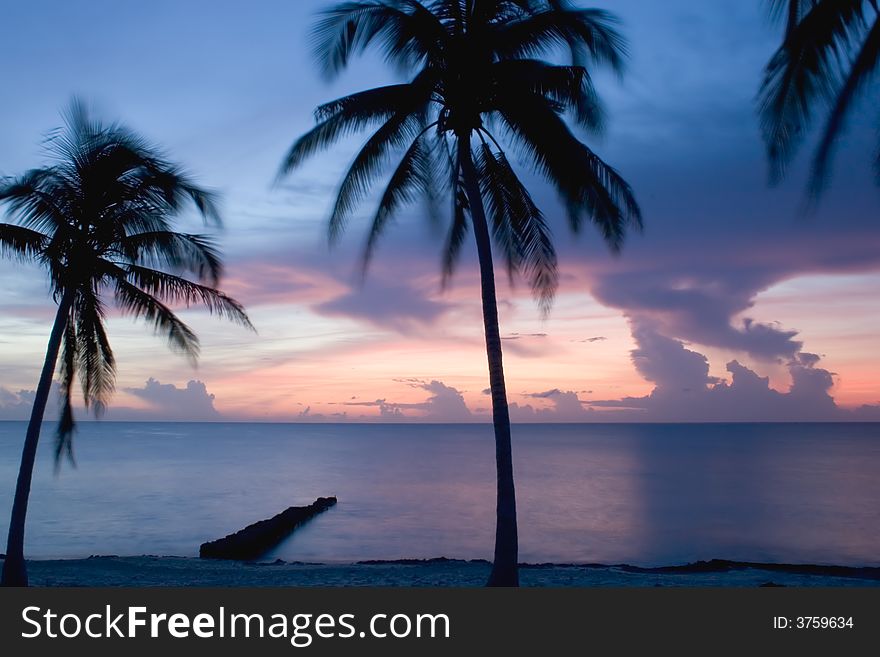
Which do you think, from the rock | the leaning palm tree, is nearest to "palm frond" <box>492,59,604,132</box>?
the leaning palm tree

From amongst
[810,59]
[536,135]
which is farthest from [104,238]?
[810,59]

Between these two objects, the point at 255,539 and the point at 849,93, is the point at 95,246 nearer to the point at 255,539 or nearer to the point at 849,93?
the point at 849,93

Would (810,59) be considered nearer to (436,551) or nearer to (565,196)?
(565,196)

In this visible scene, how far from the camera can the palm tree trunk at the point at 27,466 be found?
1142cm

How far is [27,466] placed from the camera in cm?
1178

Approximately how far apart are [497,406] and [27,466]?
836cm

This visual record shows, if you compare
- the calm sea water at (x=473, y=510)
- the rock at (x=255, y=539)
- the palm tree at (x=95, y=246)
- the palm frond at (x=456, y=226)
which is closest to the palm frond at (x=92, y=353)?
the palm tree at (x=95, y=246)

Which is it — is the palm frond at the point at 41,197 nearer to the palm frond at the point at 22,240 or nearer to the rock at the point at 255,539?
the palm frond at the point at 22,240

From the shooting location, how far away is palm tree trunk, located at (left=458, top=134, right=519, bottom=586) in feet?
34.9

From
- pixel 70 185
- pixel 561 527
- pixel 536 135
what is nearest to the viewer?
pixel 536 135

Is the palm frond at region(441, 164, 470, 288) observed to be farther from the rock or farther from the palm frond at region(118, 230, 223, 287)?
the rock

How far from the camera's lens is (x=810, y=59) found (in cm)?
902

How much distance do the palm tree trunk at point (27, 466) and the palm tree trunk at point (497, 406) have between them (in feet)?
24.6

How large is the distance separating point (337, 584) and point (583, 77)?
11.0 m
